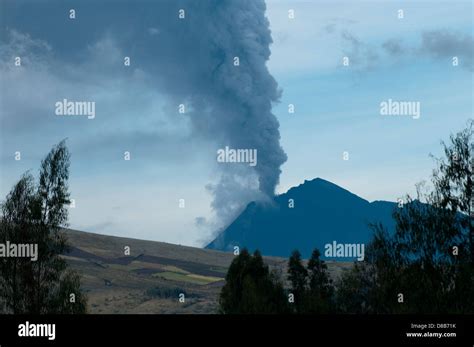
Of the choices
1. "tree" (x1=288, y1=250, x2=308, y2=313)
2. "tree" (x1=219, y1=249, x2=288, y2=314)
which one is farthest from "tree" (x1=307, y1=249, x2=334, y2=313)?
"tree" (x1=219, y1=249, x2=288, y2=314)

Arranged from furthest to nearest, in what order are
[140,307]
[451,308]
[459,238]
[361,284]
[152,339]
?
[140,307]
[361,284]
[459,238]
[451,308]
[152,339]

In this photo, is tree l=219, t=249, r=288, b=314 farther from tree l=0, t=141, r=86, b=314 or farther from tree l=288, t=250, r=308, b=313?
tree l=0, t=141, r=86, b=314

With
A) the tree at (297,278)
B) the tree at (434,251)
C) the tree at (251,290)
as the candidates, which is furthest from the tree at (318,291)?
the tree at (434,251)

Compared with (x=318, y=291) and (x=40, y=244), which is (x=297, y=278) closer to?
(x=318, y=291)

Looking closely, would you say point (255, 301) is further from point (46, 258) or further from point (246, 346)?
point (246, 346)

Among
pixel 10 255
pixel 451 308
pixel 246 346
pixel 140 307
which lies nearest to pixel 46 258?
pixel 10 255

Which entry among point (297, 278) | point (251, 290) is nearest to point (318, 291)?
point (297, 278)

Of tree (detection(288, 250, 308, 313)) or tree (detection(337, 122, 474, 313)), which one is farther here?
tree (detection(288, 250, 308, 313))
